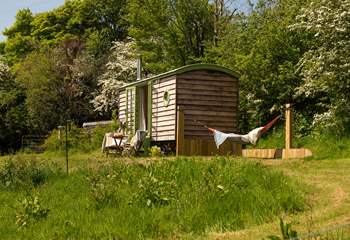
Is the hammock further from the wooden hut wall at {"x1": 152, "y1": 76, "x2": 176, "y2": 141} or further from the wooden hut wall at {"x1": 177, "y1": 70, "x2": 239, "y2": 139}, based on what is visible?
→ the wooden hut wall at {"x1": 152, "y1": 76, "x2": 176, "y2": 141}

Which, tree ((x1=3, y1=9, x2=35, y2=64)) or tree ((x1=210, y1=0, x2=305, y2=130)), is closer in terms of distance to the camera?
tree ((x1=210, y1=0, x2=305, y2=130))

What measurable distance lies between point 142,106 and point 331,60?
7.33 metres

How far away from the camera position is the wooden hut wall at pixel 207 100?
1817cm

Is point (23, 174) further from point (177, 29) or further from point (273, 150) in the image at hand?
point (177, 29)

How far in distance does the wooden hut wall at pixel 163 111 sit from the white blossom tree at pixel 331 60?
379 cm

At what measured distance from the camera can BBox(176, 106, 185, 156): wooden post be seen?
16609mm

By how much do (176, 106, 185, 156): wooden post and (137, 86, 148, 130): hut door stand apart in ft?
13.5

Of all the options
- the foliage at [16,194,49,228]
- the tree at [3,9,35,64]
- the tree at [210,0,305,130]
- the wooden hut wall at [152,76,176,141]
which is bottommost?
the foliage at [16,194,49,228]

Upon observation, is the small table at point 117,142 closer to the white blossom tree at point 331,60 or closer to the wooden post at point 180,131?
the wooden post at point 180,131

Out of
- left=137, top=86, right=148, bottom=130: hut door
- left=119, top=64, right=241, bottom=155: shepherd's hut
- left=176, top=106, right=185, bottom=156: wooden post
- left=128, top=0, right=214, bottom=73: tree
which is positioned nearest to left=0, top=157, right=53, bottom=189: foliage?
left=176, top=106, right=185, bottom=156: wooden post

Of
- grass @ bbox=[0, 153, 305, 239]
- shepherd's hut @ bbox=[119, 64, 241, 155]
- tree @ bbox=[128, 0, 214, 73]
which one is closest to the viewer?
grass @ bbox=[0, 153, 305, 239]

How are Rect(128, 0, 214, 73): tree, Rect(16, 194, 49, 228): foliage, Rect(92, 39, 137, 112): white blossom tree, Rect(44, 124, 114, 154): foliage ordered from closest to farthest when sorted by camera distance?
Rect(16, 194, 49, 228): foliage
Rect(44, 124, 114, 154): foliage
Rect(128, 0, 214, 73): tree
Rect(92, 39, 137, 112): white blossom tree

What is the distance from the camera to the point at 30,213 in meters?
10.0

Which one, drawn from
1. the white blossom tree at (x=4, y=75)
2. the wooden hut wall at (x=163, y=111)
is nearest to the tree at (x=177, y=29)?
the wooden hut wall at (x=163, y=111)
